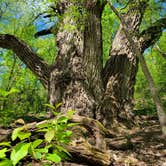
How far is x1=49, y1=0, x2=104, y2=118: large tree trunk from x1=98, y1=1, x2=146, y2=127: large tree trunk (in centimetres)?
30

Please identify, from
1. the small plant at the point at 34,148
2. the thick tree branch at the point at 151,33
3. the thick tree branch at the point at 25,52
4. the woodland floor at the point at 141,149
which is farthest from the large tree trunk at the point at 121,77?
the small plant at the point at 34,148

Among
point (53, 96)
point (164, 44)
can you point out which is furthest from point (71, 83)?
point (164, 44)

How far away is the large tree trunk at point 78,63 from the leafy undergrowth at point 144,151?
1.34 metres

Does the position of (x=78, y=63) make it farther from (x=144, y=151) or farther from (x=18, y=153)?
(x=18, y=153)

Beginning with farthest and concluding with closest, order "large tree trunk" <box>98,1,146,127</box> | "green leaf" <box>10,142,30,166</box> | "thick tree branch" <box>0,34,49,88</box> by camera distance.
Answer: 1. "thick tree branch" <box>0,34,49,88</box>
2. "large tree trunk" <box>98,1,146,127</box>
3. "green leaf" <box>10,142,30,166</box>

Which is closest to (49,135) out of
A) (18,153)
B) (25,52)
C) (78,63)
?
(18,153)

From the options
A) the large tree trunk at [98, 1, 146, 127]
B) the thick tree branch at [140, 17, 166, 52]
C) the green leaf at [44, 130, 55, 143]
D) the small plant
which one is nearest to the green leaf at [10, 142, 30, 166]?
the small plant

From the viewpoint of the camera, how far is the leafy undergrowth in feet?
17.8

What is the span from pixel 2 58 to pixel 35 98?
7.18 m

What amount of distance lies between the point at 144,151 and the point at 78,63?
284 cm

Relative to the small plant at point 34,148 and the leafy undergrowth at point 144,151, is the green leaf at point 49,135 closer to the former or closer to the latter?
the small plant at point 34,148

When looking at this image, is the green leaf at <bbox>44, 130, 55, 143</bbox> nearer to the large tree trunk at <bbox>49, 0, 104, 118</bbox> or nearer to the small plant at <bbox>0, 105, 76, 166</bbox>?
the small plant at <bbox>0, 105, 76, 166</bbox>

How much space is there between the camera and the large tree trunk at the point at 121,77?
778 cm

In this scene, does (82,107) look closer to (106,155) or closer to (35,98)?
(106,155)
